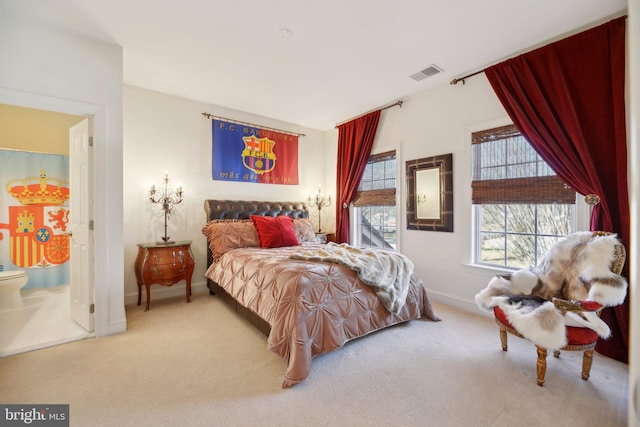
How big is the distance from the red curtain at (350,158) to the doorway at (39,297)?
3.53 m

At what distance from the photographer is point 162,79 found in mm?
3582

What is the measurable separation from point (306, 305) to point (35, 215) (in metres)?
Answer: 4.40

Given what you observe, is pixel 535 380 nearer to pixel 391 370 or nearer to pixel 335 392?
pixel 391 370

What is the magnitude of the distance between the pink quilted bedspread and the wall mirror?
1.11 meters

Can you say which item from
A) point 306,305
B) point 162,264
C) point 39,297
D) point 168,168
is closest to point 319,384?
point 306,305

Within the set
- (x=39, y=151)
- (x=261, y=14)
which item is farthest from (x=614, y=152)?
(x=39, y=151)

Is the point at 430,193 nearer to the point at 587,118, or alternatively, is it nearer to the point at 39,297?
the point at 587,118

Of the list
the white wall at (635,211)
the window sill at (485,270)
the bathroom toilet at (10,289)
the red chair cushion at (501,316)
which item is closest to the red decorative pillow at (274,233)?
the window sill at (485,270)

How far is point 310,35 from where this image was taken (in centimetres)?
273

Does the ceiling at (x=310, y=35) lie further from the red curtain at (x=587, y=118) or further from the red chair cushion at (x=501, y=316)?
the red chair cushion at (x=501, y=316)

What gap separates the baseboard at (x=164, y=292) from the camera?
3716 millimetres

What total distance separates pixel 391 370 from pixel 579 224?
7.27 ft

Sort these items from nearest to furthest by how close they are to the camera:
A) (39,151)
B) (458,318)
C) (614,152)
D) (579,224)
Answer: (614,152)
(579,224)
(458,318)
(39,151)

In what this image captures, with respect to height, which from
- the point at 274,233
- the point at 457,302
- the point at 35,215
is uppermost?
the point at 35,215
